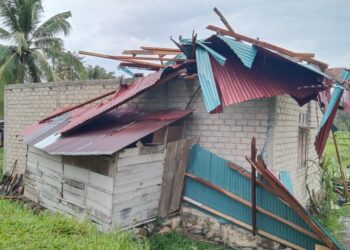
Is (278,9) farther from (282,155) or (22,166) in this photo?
(22,166)

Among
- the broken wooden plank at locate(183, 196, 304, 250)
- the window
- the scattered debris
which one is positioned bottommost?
the scattered debris

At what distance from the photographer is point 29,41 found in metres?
16.3

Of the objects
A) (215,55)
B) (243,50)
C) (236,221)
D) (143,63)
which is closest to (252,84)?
(243,50)

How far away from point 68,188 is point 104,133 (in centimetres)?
122

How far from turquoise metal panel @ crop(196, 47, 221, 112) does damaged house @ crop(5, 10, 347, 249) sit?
0.05 feet

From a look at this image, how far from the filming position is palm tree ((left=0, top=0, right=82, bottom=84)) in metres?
15.2

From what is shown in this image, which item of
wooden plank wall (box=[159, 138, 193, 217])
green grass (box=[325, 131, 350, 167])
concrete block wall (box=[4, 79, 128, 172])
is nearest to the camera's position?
wooden plank wall (box=[159, 138, 193, 217])

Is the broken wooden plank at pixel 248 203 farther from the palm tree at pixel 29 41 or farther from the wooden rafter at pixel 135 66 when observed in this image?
the palm tree at pixel 29 41

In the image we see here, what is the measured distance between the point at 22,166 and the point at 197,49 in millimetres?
7311

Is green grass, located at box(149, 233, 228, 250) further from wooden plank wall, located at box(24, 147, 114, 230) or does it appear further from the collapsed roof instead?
the collapsed roof

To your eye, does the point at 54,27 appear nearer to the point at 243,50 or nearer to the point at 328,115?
the point at 243,50

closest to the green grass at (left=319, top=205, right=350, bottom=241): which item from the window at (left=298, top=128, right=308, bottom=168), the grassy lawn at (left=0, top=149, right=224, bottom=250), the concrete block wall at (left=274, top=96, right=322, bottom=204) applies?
the concrete block wall at (left=274, top=96, right=322, bottom=204)

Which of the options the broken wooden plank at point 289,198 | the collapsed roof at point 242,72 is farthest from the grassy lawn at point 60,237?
the collapsed roof at point 242,72

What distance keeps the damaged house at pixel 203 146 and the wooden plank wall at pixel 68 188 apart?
20 mm
